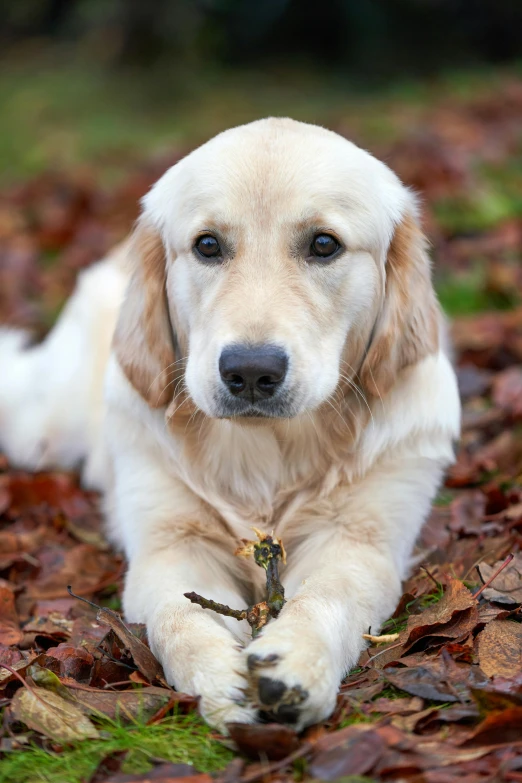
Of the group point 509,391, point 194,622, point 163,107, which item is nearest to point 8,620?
point 194,622

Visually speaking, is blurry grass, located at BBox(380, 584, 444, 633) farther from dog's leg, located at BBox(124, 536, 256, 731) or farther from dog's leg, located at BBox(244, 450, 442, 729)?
dog's leg, located at BBox(124, 536, 256, 731)

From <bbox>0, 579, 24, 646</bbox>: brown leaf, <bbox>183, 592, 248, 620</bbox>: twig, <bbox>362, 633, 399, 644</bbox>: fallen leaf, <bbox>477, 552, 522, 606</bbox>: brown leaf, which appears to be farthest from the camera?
<bbox>0, 579, 24, 646</bbox>: brown leaf

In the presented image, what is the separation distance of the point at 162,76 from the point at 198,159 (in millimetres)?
11891

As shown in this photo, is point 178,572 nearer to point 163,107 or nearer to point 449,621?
point 449,621

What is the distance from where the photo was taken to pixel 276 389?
2.61 m

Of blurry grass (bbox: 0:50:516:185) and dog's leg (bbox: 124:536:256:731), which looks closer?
dog's leg (bbox: 124:536:256:731)

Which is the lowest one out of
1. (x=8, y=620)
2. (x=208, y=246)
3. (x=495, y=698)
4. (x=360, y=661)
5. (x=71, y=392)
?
(x=8, y=620)

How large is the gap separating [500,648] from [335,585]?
19.1 inches

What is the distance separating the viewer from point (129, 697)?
237cm

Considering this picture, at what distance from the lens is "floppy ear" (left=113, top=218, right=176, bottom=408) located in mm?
3229

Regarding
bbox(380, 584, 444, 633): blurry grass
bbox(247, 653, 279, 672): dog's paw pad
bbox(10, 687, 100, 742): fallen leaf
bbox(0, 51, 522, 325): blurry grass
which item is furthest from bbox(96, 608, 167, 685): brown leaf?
bbox(0, 51, 522, 325): blurry grass

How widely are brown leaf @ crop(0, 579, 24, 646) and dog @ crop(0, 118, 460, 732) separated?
36cm

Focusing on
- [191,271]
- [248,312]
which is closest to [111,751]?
[248,312]

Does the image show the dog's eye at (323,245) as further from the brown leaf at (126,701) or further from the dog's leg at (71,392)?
the dog's leg at (71,392)
